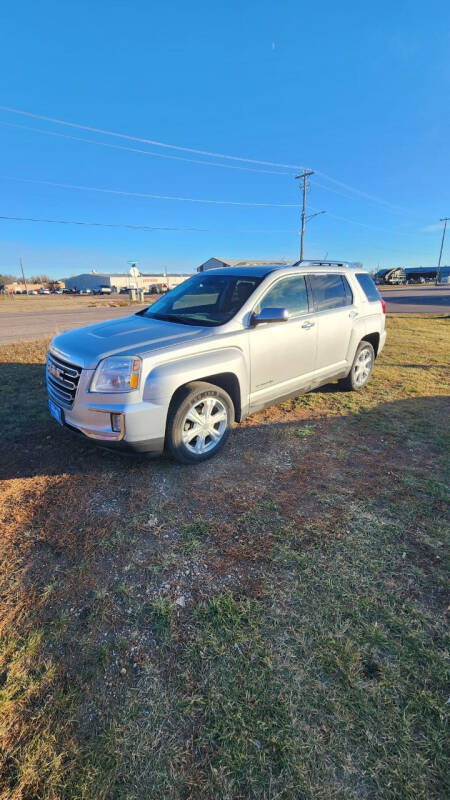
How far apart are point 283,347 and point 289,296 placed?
66 centimetres

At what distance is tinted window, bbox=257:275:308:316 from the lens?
3934 mm

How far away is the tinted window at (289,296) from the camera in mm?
3934

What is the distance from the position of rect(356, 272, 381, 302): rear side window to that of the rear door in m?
0.44

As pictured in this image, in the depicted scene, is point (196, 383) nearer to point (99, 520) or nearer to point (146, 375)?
point (146, 375)

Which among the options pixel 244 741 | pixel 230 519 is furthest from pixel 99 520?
pixel 244 741

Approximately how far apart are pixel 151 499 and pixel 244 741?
5.76 ft

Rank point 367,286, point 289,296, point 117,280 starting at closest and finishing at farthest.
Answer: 1. point 289,296
2. point 367,286
3. point 117,280

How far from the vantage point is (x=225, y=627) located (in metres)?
1.88

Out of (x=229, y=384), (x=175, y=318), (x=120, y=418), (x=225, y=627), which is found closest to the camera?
(x=225, y=627)

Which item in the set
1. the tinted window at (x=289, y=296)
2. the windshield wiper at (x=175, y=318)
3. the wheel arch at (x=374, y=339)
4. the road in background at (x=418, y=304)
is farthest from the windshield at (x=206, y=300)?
the road in background at (x=418, y=304)

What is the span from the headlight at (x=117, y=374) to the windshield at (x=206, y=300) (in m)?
0.99

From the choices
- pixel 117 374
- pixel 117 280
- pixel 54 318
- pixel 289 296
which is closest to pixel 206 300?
pixel 289 296

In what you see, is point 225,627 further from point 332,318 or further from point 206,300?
point 332,318

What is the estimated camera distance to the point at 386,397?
17.6ft
